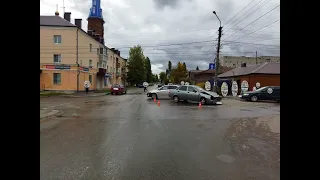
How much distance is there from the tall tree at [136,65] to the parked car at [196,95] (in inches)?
2178

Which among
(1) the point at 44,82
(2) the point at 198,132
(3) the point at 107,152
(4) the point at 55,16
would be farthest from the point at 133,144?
(4) the point at 55,16

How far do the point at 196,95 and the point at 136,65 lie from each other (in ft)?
187

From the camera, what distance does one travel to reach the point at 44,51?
3616 centimetres

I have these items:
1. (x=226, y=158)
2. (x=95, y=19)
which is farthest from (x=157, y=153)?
(x=95, y=19)

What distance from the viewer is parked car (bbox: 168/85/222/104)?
21094 mm

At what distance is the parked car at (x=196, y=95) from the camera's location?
69.2 feet

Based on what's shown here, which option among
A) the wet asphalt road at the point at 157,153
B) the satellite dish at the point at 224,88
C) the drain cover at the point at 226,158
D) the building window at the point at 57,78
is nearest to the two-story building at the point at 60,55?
the building window at the point at 57,78

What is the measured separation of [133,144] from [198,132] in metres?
2.83

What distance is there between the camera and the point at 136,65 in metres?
77.0

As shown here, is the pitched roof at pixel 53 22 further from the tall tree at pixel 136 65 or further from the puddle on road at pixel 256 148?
the tall tree at pixel 136 65

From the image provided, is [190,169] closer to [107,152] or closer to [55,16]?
[107,152]

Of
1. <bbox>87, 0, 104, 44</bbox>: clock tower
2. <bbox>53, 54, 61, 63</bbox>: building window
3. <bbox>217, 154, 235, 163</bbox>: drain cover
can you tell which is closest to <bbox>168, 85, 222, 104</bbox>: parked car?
<bbox>217, 154, 235, 163</bbox>: drain cover
